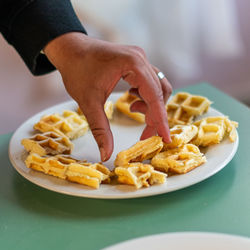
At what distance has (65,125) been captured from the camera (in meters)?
1.38

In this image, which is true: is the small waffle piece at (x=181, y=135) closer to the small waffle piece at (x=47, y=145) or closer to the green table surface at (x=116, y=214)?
the green table surface at (x=116, y=214)

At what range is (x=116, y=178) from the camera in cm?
108

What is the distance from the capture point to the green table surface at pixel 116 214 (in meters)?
0.91

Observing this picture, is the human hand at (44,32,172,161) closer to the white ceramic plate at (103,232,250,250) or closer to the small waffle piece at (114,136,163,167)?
the small waffle piece at (114,136,163,167)

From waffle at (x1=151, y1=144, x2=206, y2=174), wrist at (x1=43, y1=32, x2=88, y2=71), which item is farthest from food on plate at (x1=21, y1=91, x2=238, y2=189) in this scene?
wrist at (x1=43, y1=32, x2=88, y2=71)

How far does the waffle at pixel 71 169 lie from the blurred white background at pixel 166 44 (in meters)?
1.62

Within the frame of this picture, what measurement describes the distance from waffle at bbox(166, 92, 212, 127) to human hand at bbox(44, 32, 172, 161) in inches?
11.2

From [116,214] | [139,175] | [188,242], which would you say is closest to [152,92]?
[139,175]

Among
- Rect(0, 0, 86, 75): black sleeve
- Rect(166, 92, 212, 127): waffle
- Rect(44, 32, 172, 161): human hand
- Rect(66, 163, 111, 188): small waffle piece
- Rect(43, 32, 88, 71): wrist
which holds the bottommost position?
Rect(166, 92, 212, 127): waffle

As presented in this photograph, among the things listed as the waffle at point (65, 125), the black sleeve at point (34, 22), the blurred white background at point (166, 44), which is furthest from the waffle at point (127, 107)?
the blurred white background at point (166, 44)

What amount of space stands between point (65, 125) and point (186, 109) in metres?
0.41

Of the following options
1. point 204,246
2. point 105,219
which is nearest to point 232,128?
point 105,219

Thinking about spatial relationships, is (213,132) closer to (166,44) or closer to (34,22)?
(34,22)

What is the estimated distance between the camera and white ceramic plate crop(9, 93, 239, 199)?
3.19ft
